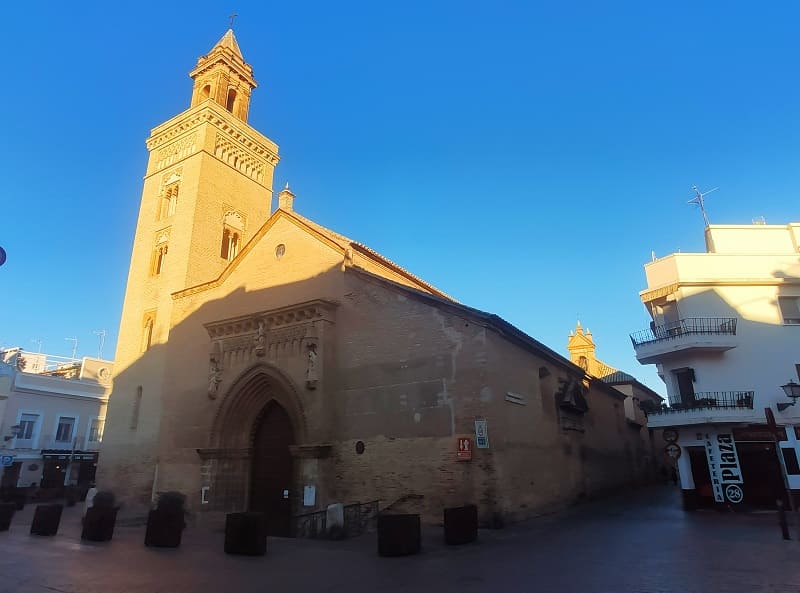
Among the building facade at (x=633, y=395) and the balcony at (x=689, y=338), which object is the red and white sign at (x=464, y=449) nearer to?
the balcony at (x=689, y=338)

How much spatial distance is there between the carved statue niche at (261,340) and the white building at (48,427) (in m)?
23.8

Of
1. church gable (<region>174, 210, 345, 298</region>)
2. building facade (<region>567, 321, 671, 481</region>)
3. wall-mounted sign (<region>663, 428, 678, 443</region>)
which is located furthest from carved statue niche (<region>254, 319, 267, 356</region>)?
building facade (<region>567, 321, 671, 481</region>)

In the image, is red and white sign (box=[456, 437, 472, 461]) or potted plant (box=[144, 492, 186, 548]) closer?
potted plant (box=[144, 492, 186, 548])

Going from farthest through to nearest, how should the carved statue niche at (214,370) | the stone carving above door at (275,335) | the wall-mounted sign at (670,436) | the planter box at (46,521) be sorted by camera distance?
the carved statue niche at (214,370) → the stone carving above door at (275,335) → the wall-mounted sign at (670,436) → the planter box at (46,521)

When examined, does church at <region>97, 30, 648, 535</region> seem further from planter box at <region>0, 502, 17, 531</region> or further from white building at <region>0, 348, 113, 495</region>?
white building at <region>0, 348, 113, 495</region>

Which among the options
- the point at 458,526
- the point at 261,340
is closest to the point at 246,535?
the point at 458,526

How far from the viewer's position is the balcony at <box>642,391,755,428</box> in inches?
760

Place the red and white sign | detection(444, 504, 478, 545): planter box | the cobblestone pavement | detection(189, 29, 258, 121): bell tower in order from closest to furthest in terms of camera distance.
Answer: the cobblestone pavement → detection(444, 504, 478, 545): planter box → the red and white sign → detection(189, 29, 258, 121): bell tower

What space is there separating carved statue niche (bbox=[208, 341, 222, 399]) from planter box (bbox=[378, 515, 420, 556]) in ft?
39.4

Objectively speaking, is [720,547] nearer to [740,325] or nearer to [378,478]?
[378,478]

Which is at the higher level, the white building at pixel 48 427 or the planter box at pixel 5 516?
the white building at pixel 48 427

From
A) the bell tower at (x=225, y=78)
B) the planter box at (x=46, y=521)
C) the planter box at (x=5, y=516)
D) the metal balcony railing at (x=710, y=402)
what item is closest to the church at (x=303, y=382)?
the bell tower at (x=225, y=78)

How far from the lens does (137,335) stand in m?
26.1

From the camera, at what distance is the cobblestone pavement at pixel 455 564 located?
787 centimetres
